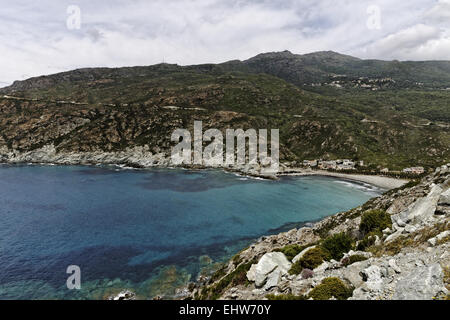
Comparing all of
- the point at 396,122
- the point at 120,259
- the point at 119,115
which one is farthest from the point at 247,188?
the point at 396,122

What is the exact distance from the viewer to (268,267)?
61.9ft

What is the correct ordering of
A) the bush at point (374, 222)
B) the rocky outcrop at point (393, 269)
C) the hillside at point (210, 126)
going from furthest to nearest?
the hillside at point (210, 126) < the bush at point (374, 222) < the rocky outcrop at point (393, 269)

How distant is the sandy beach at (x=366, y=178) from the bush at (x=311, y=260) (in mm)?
83556

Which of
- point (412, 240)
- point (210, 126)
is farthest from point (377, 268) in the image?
point (210, 126)

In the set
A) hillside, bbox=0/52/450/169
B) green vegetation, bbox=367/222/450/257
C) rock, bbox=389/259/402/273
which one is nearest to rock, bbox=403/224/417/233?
green vegetation, bbox=367/222/450/257

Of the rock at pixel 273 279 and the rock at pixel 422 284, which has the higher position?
the rock at pixel 422 284

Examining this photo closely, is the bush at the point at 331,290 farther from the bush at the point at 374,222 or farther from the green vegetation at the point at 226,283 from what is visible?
the bush at the point at 374,222

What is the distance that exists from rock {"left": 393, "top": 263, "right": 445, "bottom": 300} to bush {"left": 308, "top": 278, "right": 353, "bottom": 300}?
8.69 feet

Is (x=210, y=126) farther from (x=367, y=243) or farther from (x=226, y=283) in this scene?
(x=367, y=243)

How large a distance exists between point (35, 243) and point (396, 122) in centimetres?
19593

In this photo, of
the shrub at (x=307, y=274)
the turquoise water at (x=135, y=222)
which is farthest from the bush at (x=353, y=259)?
the turquoise water at (x=135, y=222)

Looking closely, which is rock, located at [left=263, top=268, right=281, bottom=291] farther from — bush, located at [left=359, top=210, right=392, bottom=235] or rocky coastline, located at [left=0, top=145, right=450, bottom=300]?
bush, located at [left=359, top=210, right=392, bottom=235]

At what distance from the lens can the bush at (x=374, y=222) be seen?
22.9 meters
